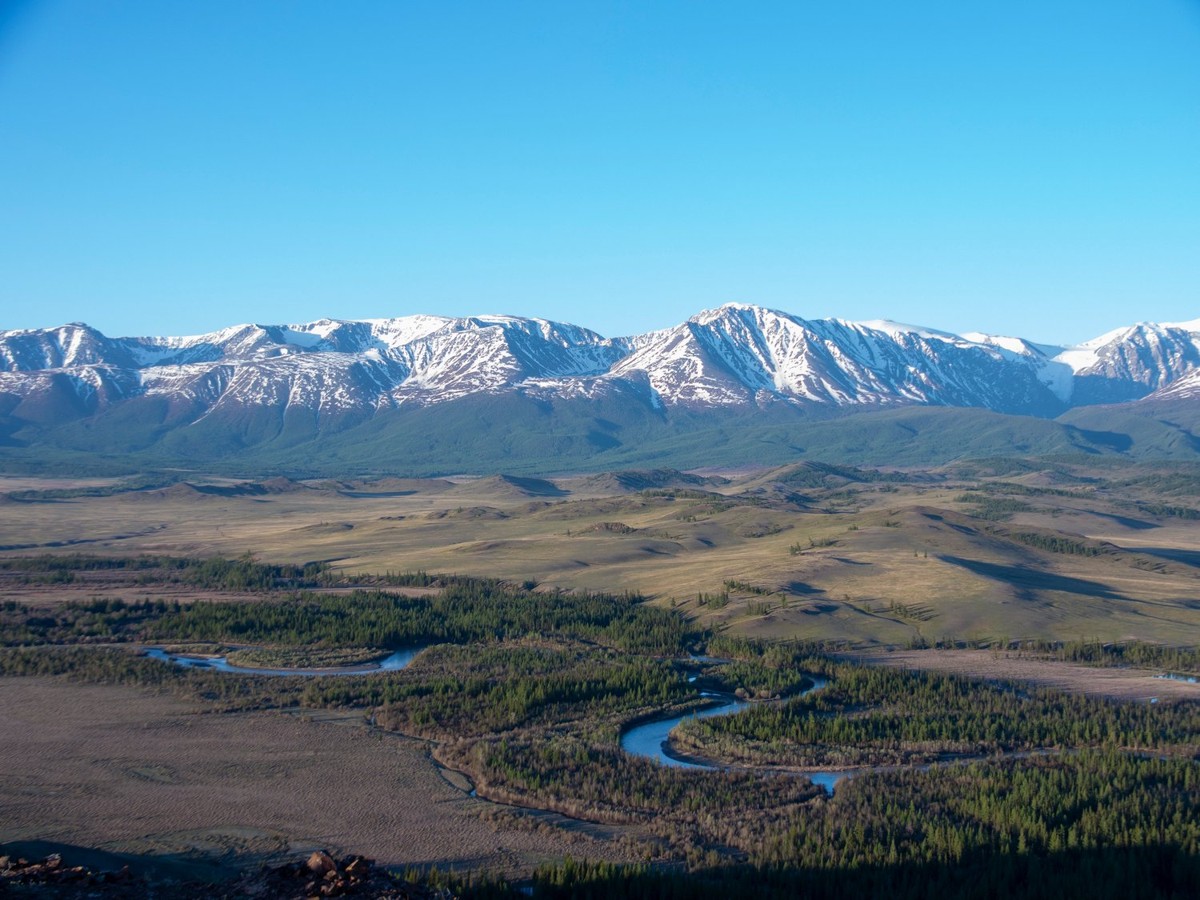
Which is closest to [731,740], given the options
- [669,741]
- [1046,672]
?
[669,741]

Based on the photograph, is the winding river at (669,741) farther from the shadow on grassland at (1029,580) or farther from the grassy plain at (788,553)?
the shadow on grassland at (1029,580)

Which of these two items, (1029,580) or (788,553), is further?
(788,553)

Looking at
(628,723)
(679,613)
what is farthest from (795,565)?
(628,723)

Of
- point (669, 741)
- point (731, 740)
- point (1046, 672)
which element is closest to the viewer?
point (731, 740)

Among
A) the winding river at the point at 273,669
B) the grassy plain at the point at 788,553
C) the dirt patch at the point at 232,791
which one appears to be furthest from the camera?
the grassy plain at the point at 788,553

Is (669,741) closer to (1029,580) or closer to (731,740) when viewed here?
(731,740)

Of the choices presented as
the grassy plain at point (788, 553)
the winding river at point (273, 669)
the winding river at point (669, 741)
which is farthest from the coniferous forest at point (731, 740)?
the grassy plain at point (788, 553)
